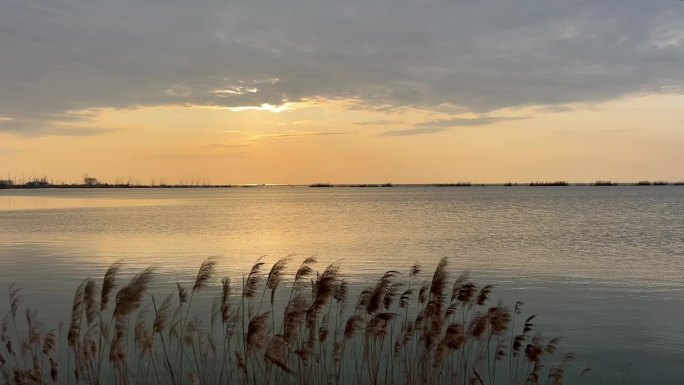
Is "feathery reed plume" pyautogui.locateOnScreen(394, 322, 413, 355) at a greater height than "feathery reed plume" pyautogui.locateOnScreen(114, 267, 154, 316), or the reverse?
"feathery reed plume" pyautogui.locateOnScreen(114, 267, 154, 316)

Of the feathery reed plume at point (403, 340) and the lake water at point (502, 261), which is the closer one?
the feathery reed plume at point (403, 340)

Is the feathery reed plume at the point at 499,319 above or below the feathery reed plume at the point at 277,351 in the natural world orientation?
above

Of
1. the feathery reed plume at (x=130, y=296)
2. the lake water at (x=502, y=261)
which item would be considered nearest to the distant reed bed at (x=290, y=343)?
the feathery reed plume at (x=130, y=296)

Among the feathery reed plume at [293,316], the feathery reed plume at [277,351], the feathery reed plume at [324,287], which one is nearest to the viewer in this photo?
the feathery reed plume at [277,351]

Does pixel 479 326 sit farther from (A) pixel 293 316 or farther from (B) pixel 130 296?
(B) pixel 130 296

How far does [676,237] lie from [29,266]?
1579 inches

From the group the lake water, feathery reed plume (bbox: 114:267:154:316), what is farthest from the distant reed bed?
the lake water

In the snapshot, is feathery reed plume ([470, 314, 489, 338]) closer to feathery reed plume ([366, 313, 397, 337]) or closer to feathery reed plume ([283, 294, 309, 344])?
feathery reed plume ([366, 313, 397, 337])

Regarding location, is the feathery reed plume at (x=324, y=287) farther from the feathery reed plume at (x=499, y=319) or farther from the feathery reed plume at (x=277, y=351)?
the feathery reed plume at (x=499, y=319)

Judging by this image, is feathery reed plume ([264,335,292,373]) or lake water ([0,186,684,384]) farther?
lake water ([0,186,684,384])

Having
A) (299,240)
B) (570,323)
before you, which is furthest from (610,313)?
(299,240)

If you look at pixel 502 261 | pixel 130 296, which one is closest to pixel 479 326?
pixel 130 296

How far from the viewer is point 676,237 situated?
42031 millimetres

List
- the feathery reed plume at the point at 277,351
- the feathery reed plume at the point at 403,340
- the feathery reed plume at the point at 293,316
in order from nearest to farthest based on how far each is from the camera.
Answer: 1. the feathery reed plume at the point at 277,351
2. the feathery reed plume at the point at 293,316
3. the feathery reed plume at the point at 403,340
